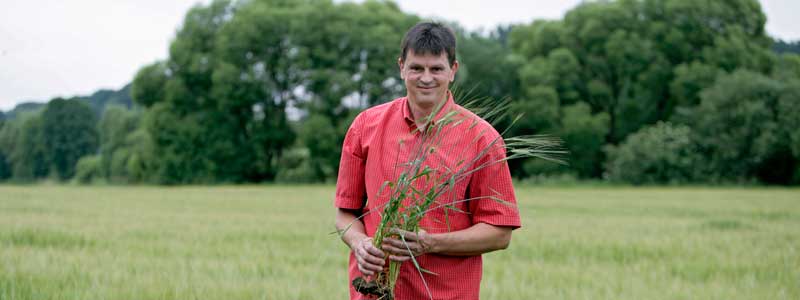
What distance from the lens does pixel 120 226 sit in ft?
38.5

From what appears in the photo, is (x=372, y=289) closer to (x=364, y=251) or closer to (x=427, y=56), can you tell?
(x=364, y=251)

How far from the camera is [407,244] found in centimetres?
280

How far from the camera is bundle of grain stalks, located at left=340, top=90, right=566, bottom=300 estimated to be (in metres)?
2.81

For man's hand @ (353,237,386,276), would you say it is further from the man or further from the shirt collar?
the shirt collar

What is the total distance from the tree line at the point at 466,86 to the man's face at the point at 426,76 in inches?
1376

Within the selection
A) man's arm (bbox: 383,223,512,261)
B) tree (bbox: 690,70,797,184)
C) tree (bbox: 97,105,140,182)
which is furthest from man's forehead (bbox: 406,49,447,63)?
tree (bbox: 97,105,140,182)

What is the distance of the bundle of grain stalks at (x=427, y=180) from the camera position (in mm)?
2807

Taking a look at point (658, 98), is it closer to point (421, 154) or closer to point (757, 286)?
point (757, 286)

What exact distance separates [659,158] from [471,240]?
39329 millimetres

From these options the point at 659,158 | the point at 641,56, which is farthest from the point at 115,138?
the point at 659,158

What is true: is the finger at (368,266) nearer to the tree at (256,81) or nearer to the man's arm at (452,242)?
the man's arm at (452,242)

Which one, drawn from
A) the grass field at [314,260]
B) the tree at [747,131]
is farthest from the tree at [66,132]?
the tree at [747,131]

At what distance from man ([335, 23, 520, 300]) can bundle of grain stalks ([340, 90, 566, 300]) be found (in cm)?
3

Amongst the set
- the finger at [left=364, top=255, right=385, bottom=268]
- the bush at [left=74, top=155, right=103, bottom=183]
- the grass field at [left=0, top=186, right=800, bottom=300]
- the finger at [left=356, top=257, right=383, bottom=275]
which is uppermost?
the finger at [left=364, top=255, right=385, bottom=268]
